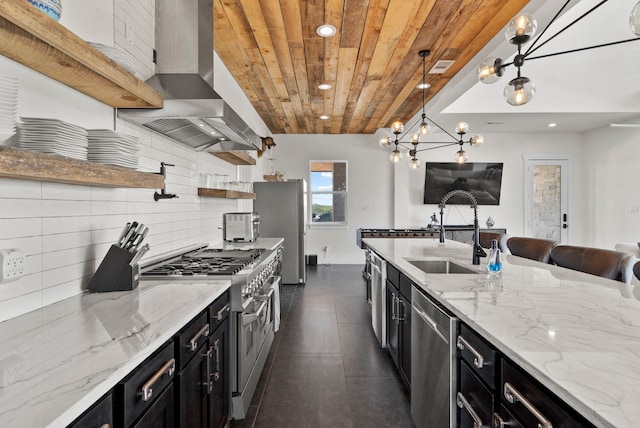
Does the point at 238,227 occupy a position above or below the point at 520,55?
below

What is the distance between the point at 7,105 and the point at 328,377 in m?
2.42

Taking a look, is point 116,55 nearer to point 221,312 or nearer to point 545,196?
point 221,312

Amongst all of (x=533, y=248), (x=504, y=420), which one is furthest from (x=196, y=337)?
(x=533, y=248)

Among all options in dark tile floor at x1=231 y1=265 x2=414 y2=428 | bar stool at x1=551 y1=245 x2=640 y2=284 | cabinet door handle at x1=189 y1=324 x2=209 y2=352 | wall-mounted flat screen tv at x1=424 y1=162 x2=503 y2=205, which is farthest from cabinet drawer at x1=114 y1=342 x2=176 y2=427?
wall-mounted flat screen tv at x1=424 y1=162 x2=503 y2=205

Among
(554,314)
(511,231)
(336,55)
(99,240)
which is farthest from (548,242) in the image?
(511,231)

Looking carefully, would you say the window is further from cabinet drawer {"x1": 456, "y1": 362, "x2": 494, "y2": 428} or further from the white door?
cabinet drawer {"x1": 456, "y1": 362, "x2": 494, "y2": 428}

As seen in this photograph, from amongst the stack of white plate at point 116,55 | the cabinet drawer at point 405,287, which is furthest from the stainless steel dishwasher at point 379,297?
the stack of white plate at point 116,55

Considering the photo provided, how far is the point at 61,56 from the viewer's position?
1215mm

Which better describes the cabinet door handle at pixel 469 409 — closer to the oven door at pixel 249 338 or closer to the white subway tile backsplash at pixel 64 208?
the oven door at pixel 249 338

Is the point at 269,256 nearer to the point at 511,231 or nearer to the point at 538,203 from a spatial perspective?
the point at 511,231

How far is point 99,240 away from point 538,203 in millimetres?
7975

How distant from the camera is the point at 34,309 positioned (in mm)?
1335

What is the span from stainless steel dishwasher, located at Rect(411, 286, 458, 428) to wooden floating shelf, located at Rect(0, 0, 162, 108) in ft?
5.57

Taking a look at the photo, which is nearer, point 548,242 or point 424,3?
point 424,3
